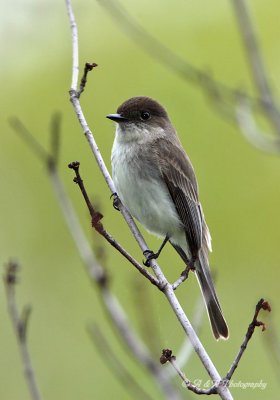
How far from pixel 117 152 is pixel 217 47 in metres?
2.36

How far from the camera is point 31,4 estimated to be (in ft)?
21.0

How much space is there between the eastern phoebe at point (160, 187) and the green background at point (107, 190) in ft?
3.50

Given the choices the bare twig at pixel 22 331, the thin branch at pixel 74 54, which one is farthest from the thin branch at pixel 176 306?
the bare twig at pixel 22 331

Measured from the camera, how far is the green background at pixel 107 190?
20.7 ft

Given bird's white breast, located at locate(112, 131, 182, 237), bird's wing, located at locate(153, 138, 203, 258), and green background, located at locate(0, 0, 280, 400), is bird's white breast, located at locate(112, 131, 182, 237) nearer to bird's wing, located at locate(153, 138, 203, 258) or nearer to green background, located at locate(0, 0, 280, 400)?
bird's wing, located at locate(153, 138, 203, 258)

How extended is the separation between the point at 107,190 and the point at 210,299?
1.84 metres

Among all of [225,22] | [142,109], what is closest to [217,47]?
[225,22]

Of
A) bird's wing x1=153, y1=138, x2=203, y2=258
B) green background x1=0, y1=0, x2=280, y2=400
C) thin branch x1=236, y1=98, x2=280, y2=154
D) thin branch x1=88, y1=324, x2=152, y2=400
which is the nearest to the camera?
thin branch x1=88, y1=324, x2=152, y2=400

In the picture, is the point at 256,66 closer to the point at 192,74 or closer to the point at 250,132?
the point at 250,132

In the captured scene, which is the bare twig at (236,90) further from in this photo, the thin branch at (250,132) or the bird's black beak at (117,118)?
the bird's black beak at (117,118)

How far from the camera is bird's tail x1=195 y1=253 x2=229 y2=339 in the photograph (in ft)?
15.5

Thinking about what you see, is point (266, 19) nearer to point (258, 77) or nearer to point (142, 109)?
point (142, 109)

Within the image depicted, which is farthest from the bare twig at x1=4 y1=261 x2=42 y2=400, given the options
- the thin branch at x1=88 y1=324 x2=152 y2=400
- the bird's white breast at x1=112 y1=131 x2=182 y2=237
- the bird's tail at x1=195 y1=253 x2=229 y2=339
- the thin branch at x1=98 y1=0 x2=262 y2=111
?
the bird's tail at x1=195 y1=253 x2=229 y2=339

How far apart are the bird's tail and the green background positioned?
1150 mm
